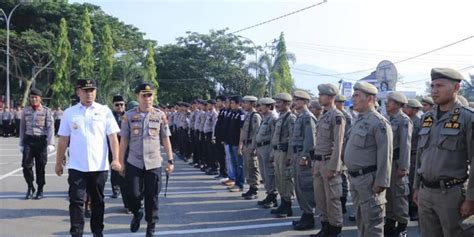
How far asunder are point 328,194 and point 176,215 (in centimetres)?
293

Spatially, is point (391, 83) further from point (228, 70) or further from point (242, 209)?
point (228, 70)

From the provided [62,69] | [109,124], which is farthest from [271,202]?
[62,69]

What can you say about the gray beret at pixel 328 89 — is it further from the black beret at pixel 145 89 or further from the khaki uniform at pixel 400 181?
the black beret at pixel 145 89

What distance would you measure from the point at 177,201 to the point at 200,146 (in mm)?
5273

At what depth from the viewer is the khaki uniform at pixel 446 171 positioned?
4383 millimetres

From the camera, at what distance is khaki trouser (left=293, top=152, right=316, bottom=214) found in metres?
7.46

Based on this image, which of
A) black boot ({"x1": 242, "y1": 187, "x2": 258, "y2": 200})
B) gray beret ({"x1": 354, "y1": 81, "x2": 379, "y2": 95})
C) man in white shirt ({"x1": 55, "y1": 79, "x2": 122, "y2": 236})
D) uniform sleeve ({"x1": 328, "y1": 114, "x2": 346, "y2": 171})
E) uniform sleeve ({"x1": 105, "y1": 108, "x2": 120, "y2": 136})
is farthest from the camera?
black boot ({"x1": 242, "y1": 187, "x2": 258, "y2": 200})

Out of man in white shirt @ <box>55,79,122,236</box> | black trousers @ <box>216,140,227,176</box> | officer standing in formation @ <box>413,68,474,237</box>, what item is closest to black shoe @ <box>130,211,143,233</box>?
man in white shirt @ <box>55,79,122,236</box>

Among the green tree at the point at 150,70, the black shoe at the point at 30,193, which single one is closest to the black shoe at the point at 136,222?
the black shoe at the point at 30,193

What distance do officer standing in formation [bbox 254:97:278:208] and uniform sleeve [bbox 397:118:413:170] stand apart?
256 centimetres

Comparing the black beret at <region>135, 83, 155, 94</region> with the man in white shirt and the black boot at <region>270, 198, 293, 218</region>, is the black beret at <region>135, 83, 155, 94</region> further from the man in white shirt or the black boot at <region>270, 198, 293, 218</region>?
the black boot at <region>270, 198, 293, 218</region>

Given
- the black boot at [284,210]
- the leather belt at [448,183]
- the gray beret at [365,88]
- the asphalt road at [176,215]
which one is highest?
the gray beret at [365,88]

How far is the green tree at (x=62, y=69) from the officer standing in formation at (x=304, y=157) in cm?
3358

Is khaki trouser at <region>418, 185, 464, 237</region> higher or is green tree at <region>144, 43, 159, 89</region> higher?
green tree at <region>144, 43, 159, 89</region>
